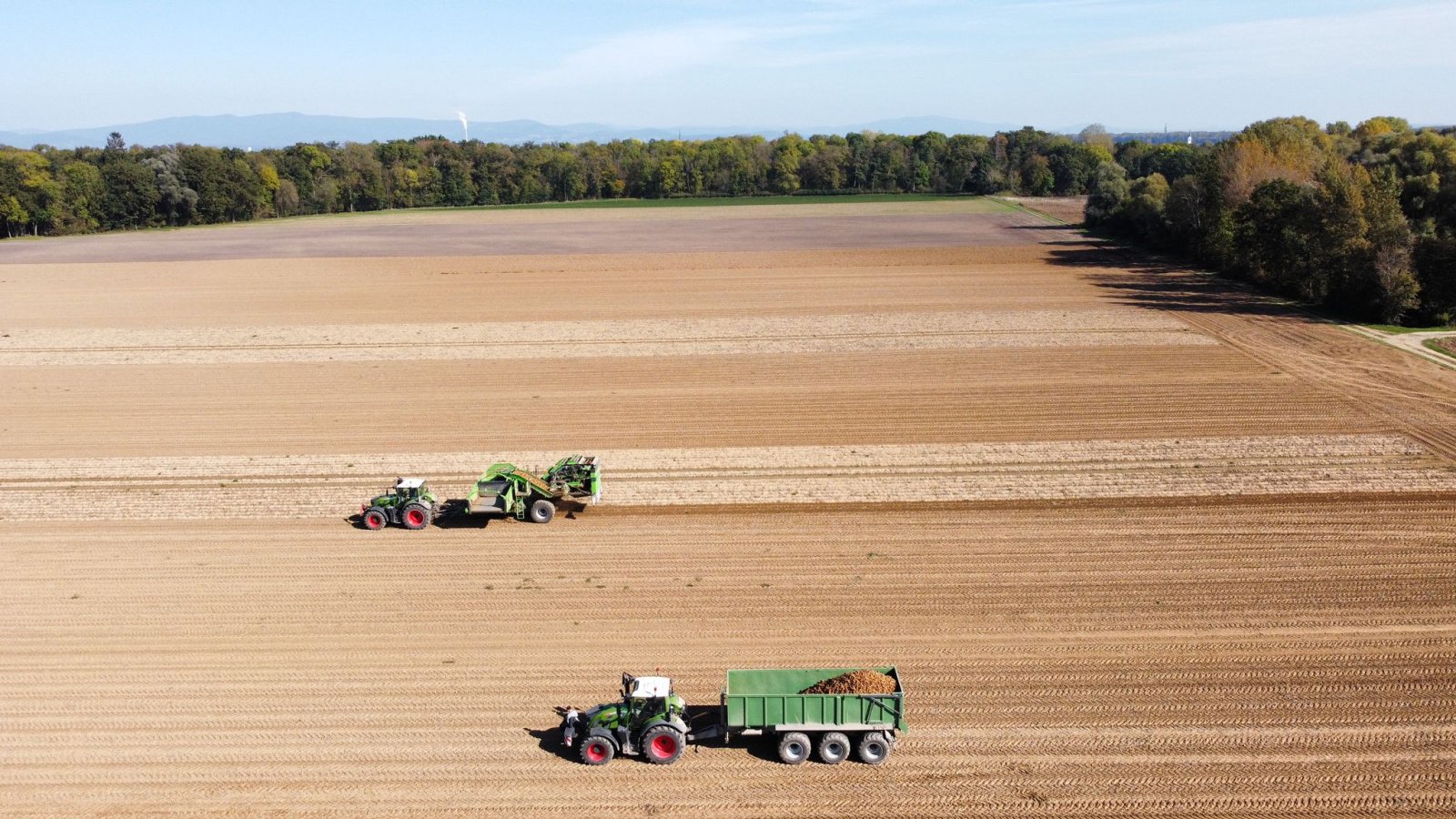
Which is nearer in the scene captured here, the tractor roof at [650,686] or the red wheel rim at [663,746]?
the tractor roof at [650,686]

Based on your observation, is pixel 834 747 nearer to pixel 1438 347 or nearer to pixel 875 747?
pixel 875 747

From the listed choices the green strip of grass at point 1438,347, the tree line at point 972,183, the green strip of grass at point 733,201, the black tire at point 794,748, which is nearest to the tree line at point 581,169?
the tree line at point 972,183

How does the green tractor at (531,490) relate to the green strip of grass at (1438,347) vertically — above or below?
below

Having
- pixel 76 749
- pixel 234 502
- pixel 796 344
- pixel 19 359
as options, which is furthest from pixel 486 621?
pixel 19 359

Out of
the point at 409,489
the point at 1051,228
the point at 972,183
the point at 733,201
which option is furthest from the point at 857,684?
the point at 972,183

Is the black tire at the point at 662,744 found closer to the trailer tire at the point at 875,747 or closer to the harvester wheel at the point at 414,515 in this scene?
the trailer tire at the point at 875,747

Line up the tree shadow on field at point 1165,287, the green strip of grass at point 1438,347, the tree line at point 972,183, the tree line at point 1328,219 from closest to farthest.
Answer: the green strip of grass at point 1438,347 < the tree line at point 1328,219 < the tree line at point 972,183 < the tree shadow on field at point 1165,287

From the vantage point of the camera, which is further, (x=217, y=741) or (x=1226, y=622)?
(x=1226, y=622)

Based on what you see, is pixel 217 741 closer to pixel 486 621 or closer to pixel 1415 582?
pixel 486 621
